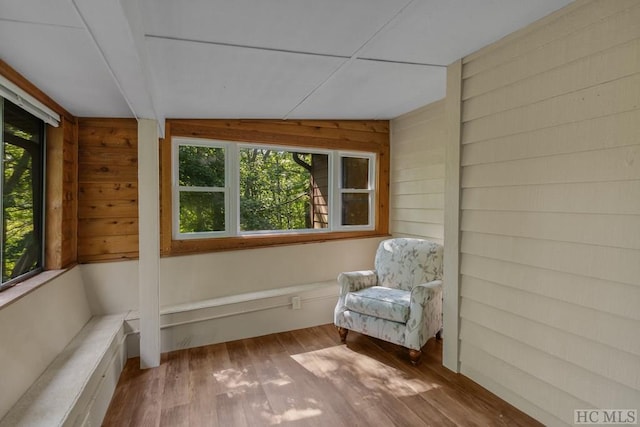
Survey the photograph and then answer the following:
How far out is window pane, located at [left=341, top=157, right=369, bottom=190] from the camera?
12.9 ft

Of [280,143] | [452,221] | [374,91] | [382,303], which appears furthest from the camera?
[280,143]

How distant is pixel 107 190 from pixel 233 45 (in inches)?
72.4

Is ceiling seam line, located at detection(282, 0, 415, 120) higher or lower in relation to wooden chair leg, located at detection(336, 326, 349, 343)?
higher

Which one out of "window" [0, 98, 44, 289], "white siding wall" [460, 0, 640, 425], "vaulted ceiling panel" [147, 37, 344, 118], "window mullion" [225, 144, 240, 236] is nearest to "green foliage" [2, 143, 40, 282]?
"window" [0, 98, 44, 289]

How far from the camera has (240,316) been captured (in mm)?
2977

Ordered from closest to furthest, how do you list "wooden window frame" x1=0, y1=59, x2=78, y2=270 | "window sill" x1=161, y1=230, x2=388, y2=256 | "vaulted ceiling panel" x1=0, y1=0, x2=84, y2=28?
"vaulted ceiling panel" x1=0, y1=0, x2=84, y2=28 → "wooden window frame" x1=0, y1=59, x2=78, y2=270 → "window sill" x1=161, y1=230, x2=388, y2=256

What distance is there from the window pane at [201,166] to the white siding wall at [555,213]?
2.28 meters

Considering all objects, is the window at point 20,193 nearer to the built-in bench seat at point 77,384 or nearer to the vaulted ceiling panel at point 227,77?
the built-in bench seat at point 77,384

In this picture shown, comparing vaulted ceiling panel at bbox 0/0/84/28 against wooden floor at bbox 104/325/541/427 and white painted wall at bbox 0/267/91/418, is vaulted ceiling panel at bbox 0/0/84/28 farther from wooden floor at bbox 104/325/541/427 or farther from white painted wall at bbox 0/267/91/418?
wooden floor at bbox 104/325/541/427

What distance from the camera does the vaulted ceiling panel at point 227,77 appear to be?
1.85 meters

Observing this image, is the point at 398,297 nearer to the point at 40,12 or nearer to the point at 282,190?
the point at 282,190

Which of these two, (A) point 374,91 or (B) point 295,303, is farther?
(B) point 295,303

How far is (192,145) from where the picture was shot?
314 cm

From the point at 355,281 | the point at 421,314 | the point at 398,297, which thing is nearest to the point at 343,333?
the point at 355,281
